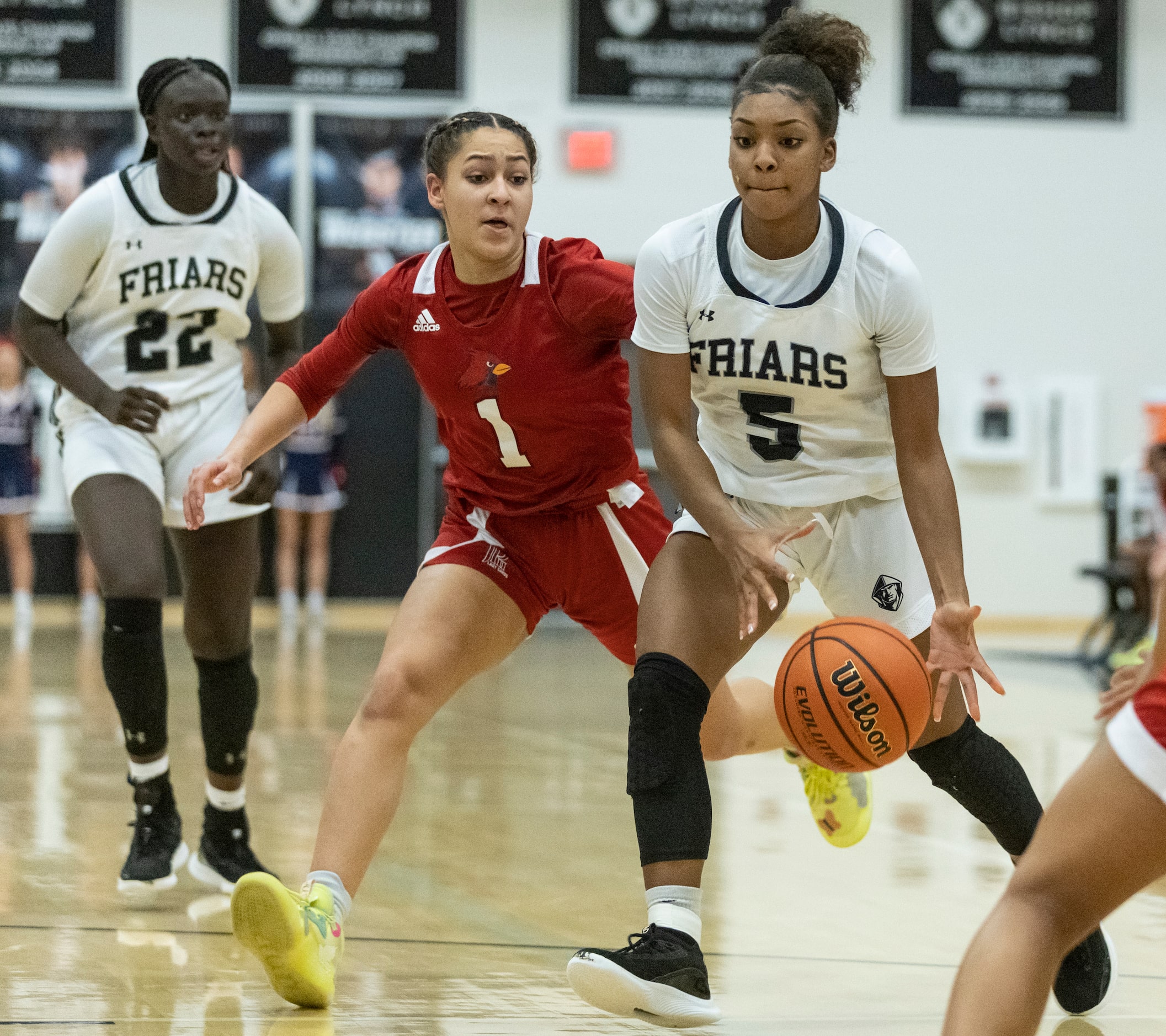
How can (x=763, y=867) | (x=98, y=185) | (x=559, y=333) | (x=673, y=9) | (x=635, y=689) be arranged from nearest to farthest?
(x=635, y=689) < (x=559, y=333) < (x=98, y=185) < (x=763, y=867) < (x=673, y=9)

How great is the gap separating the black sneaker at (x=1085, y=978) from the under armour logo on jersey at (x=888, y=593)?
2.29 feet

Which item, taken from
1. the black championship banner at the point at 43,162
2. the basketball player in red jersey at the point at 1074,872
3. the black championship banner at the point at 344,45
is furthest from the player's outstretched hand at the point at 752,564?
the black championship banner at the point at 43,162

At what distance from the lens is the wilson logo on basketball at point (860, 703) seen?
110 inches

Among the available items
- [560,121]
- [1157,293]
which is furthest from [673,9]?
[1157,293]

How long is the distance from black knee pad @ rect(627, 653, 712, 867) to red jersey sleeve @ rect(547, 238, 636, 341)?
705mm

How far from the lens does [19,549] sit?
36.8 ft

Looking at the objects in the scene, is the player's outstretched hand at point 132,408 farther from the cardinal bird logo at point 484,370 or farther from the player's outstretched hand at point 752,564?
the player's outstretched hand at point 752,564

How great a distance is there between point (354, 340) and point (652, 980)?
1.44 meters

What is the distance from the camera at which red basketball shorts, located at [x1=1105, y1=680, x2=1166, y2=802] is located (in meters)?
1.72

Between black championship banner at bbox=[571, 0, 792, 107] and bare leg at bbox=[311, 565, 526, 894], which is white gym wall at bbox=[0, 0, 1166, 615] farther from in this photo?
bare leg at bbox=[311, 565, 526, 894]

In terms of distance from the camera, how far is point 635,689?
2830mm

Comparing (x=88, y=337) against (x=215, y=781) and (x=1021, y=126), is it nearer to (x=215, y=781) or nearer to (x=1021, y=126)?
(x=215, y=781)

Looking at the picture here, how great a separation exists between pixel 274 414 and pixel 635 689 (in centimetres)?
98

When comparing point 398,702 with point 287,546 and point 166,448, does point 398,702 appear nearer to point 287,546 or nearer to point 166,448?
point 166,448
